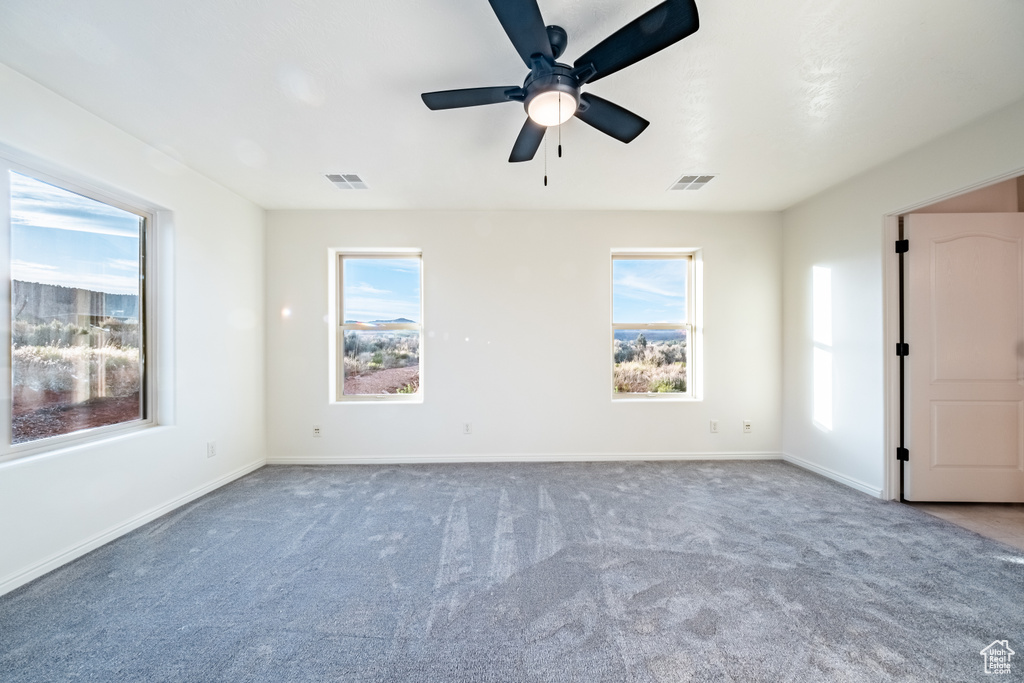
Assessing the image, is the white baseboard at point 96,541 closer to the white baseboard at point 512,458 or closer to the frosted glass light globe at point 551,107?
the white baseboard at point 512,458

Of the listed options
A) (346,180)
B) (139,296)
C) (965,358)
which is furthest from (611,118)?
(139,296)

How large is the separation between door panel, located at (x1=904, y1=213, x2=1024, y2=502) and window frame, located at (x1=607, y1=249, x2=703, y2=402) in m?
1.56

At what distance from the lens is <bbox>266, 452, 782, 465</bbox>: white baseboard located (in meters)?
3.77

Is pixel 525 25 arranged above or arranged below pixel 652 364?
above

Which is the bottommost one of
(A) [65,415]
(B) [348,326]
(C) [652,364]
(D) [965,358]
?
(A) [65,415]

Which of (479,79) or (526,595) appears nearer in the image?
(526,595)

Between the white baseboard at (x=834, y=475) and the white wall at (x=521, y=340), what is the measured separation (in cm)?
19

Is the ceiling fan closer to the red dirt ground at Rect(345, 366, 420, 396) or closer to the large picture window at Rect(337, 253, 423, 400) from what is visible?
the large picture window at Rect(337, 253, 423, 400)

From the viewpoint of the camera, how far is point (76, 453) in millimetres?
2131

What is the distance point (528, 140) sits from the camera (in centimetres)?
195

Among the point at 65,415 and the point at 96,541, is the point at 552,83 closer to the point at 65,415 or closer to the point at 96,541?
the point at 65,415

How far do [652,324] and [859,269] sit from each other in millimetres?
1706

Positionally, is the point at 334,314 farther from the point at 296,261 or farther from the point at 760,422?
the point at 760,422

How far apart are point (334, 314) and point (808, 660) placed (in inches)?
165
